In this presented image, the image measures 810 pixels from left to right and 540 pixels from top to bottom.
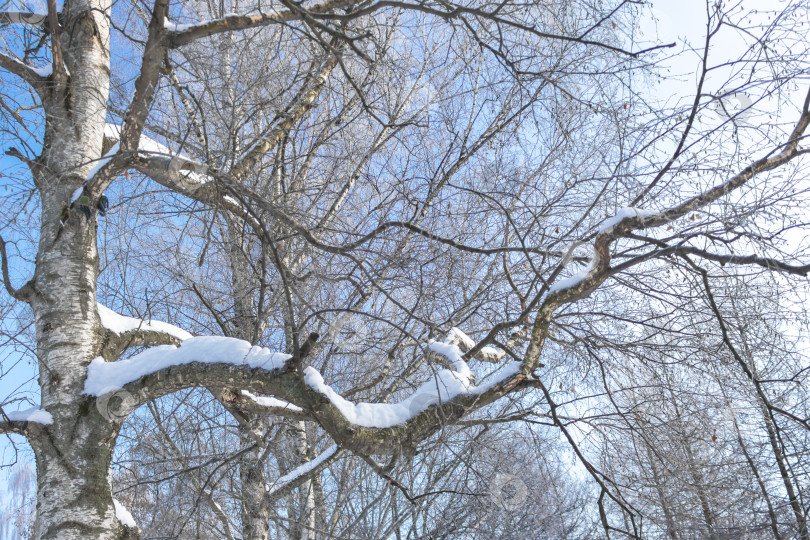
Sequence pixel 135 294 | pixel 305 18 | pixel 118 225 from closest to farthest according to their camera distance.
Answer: pixel 305 18 → pixel 118 225 → pixel 135 294

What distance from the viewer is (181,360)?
307 cm

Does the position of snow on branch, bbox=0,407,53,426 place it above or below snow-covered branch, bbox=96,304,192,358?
below

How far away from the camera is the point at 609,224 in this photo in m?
2.97

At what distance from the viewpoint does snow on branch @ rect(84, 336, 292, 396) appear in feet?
9.89

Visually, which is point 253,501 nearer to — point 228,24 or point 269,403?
point 269,403

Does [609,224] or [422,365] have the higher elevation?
[422,365]

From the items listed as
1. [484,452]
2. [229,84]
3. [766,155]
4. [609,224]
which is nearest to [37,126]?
[229,84]

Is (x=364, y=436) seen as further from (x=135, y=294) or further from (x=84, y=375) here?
(x=135, y=294)

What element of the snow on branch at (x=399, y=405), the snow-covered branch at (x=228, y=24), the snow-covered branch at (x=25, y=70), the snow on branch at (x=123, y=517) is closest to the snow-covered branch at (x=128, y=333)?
the snow on branch at (x=123, y=517)

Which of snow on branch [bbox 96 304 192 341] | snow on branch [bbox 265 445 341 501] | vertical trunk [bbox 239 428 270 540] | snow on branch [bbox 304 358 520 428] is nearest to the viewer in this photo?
snow on branch [bbox 304 358 520 428]

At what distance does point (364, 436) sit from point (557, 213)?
8.52 feet

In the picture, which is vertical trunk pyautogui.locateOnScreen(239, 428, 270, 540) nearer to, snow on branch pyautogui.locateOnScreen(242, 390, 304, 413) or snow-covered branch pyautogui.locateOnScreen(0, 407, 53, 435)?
snow on branch pyautogui.locateOnScreen(242, 390, 304, 413)

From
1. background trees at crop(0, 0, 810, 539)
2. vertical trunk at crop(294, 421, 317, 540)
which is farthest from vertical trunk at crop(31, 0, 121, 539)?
vertical trunk at crop(294, 421, 317, 540)

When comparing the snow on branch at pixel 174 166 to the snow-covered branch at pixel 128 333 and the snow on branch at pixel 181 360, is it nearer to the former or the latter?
the snow-covered branch at pixel 128 333
